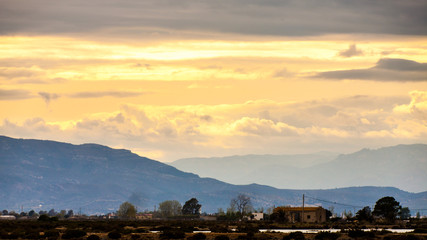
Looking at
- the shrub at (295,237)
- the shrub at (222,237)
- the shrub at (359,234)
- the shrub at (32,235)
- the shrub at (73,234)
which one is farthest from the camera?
the shrub at (73,234)

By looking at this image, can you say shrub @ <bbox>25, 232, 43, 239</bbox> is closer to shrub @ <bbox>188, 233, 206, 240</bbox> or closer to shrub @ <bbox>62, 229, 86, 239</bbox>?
shrub @ <bbox>62, 229, 86, 239</bbox>

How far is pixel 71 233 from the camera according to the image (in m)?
99.6

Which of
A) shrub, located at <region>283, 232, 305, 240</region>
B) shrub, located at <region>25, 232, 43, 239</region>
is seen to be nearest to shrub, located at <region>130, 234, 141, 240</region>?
shrub, located at <region>25, 232, 43, 239</region>

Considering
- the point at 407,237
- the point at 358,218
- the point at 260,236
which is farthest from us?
the point at 358,218

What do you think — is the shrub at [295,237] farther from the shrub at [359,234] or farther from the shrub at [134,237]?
the shrub at [134,237]

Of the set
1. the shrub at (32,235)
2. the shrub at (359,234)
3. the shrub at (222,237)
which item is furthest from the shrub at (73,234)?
the shrub at (359,234)

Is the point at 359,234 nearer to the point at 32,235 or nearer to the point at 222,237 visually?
the point at 222,237

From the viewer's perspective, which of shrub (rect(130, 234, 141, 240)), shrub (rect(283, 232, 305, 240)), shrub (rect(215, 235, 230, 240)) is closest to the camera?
shrub (rect(283, 232, 305, 240))

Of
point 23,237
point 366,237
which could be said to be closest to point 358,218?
point 366,237

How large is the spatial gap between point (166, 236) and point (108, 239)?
24.0 feet

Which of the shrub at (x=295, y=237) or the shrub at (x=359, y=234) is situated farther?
the shrub at (x=359, y=234)

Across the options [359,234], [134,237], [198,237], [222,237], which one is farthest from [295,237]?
[134,237]

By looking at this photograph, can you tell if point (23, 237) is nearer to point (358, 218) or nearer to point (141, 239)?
point (141, 239)

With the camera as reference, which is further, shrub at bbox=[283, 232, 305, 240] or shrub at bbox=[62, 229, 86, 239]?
shrub at bbox=[62, 229, 86, 239]
